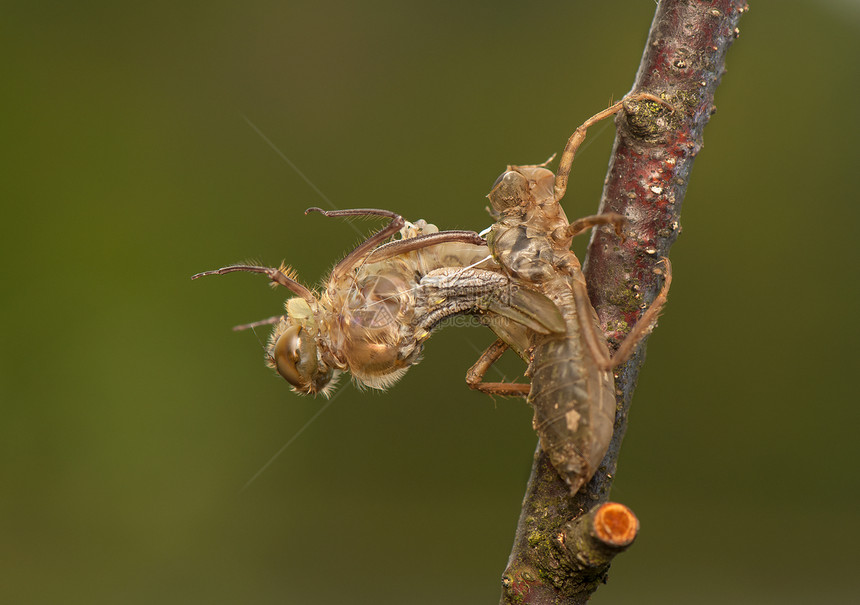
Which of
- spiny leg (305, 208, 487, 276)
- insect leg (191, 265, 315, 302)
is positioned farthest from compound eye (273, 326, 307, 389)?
spiny leg (305, 208, 487, 276)

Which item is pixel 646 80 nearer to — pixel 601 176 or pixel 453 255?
pixel 453 255

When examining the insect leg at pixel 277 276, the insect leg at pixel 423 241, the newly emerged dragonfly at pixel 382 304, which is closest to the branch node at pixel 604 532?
the newly emerged dragonfly at pixel 382 304

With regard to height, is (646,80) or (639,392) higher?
(646,80)

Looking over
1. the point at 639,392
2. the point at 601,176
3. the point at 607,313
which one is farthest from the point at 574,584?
the point at 601,176

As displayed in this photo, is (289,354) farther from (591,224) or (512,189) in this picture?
(591,224)

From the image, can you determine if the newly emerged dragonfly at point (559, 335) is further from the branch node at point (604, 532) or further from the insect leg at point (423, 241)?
the branch node at point (604, 532)

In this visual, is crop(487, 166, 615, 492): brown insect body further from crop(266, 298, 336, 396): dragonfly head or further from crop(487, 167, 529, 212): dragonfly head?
crop(266, 298, 336, 396): dragonfly head
